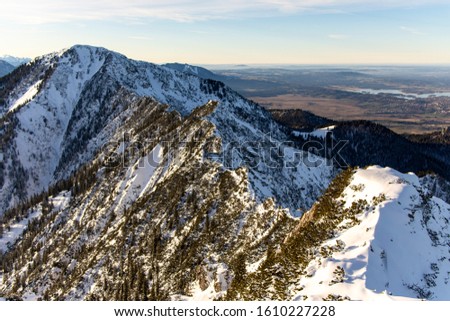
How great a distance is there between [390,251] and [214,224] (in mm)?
Result: 45010

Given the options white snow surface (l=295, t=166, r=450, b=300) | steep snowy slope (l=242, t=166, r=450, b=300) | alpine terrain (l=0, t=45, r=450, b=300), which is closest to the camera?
white snow surface (l=295, t=166, r=450, b=300)

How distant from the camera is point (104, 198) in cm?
12006

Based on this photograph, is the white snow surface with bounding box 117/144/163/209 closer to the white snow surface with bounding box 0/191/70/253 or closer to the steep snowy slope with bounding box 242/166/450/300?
the white snow surface with bounding box 0/191/70/253

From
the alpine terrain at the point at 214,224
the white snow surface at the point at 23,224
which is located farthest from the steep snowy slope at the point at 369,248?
the white snow surface at the point at 23,224

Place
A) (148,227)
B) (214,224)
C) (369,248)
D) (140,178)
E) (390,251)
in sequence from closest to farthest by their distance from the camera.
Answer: (369,248)
(390,251)
(214,224)
(148,227)
(140,178)

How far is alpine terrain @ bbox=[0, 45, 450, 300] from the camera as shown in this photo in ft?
111

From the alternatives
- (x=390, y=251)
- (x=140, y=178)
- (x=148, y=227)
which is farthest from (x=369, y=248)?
(x=140, y=178)

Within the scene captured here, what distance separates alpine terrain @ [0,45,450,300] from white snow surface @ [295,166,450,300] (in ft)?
0.41

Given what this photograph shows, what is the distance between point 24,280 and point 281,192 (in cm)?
8684

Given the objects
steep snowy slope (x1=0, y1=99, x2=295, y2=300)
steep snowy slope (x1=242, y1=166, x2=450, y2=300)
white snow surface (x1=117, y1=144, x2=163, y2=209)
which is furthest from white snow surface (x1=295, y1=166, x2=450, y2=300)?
white snow surface (x1=117, y1=144, x2=163, y2=209)

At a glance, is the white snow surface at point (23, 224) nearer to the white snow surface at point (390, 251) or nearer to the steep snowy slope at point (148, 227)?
the steep snowy slope at point (148, 227)

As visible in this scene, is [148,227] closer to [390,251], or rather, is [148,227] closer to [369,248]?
[369,248]

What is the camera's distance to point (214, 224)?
74.1 metres

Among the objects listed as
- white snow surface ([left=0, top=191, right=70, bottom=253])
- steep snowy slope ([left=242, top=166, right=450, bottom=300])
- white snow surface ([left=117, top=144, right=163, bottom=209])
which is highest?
steep snowy slope ([left=242, top=166, right=450, bottom=300])
